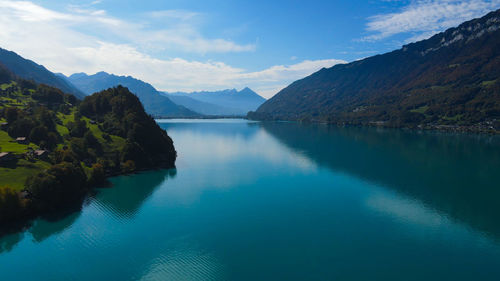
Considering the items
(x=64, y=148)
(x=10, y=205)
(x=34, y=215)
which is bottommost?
(x=34, y=215)

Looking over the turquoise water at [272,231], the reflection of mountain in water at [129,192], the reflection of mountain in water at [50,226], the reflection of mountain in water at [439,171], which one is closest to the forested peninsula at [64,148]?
the reflection of mountain in water at [50,226]

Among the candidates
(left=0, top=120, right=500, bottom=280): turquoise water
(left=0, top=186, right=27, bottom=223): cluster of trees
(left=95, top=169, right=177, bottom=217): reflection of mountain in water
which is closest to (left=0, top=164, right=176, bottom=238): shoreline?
(left=0, top=186, right=27, bottom=223): cluster of trees

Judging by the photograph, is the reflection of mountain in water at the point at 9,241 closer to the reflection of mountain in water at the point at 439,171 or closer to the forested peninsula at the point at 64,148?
the forested peninsula at the point at 64,148

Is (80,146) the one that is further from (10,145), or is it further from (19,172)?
(19,172)

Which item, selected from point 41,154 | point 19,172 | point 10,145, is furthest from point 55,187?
point 10,145

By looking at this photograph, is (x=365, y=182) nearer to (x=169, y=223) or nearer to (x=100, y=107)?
(x=169, y=223)

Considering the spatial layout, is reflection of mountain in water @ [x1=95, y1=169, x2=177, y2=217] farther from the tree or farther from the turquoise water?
the tree
